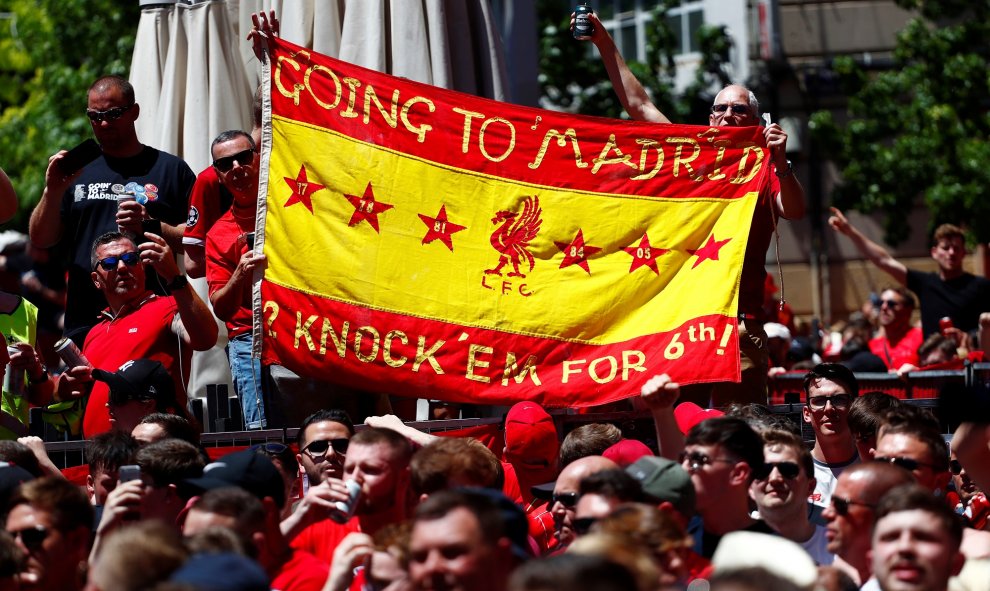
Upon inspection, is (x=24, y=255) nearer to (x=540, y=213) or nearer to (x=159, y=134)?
(x=159, y=134)

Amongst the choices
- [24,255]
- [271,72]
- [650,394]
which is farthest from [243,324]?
[24,255]

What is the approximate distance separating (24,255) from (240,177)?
6.51 meters

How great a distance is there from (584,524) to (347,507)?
2.88 ft

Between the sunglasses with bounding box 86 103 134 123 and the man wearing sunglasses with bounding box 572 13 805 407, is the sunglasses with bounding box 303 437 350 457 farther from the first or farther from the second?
the sunglasses with bounding box 86 103 134 123

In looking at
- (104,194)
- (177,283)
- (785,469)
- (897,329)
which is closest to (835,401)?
(785,469)

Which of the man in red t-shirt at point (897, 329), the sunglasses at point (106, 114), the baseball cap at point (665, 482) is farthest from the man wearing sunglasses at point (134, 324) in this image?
the man in red t-shirt at point (897, 329)

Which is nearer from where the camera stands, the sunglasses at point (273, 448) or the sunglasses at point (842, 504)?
the sunglasses at point (842, 504)

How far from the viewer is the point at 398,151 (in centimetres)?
832

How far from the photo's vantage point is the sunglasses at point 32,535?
5695 mm

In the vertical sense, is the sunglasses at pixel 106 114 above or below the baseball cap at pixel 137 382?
above

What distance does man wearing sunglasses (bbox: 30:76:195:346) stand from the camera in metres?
8.71

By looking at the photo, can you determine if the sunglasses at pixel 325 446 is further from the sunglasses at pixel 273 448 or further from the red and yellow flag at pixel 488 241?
the red and yellow flag at pixel 488 241

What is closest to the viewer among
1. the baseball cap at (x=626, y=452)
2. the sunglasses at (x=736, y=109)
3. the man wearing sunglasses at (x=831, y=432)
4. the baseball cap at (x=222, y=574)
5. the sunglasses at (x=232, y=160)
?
the baseball cap at (x=222, y=574)

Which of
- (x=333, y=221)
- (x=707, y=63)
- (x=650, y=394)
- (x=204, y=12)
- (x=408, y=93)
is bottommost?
(x=650, y=394)
